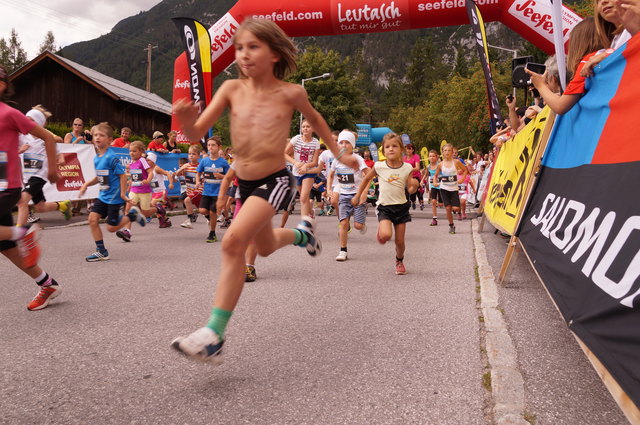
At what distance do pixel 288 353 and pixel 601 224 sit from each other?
6.50ft

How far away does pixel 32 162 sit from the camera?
9.62m

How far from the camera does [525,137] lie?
6.24 metres

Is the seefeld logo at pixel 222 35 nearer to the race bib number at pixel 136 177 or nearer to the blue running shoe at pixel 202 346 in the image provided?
the race bib number at pixel 136 177

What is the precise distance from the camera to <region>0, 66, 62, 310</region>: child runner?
13.1ft

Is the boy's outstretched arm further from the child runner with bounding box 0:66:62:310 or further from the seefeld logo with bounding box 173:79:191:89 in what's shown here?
the seefeld logo with bounding box 173:79:191:89

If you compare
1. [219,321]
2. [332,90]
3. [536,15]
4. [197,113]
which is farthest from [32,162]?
[332,90]

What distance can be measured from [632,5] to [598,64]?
0.40 metres

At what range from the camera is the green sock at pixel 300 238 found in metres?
4.12

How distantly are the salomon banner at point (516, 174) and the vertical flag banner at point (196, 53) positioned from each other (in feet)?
27.4

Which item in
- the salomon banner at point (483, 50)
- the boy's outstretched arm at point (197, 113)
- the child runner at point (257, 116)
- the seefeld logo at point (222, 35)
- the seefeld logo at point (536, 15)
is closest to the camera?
the boy's outstretched arm at point (197, 113)

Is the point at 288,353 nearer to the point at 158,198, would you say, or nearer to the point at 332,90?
the point at 158,198

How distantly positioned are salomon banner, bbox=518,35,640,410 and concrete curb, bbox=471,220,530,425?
415 millimetres

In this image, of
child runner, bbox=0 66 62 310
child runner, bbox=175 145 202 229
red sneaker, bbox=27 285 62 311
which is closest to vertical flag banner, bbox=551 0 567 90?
child runner, bbox=0 66 62 310

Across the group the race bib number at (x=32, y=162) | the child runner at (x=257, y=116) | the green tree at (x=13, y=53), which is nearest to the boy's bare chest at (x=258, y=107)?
the child runner at (x=257, y=116)
